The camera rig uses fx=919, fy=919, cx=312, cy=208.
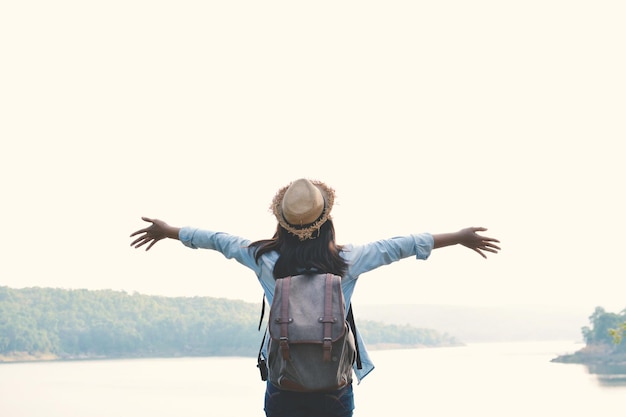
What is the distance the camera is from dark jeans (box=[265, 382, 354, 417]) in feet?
6.79

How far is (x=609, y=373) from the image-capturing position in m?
59.8

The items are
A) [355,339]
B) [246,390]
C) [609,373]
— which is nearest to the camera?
[355,339]

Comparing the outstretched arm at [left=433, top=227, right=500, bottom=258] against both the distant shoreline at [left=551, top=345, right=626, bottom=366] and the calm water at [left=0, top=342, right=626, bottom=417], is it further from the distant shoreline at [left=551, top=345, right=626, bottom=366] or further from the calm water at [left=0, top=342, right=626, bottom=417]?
the distant shoreline at [left=551, top=345, right=626, bottom=366]

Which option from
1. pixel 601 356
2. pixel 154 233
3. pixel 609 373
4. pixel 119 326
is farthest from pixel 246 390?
pixel 154 233

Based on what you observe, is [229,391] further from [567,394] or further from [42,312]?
[42,312]

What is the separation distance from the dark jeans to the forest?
77441mm

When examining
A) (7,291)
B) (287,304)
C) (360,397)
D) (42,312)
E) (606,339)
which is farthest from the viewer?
(7,291)

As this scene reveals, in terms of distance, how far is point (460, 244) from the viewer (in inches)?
89.4

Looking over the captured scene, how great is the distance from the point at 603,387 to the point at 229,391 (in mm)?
21229

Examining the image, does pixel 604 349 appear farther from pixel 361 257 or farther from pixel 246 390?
pixel 361 257

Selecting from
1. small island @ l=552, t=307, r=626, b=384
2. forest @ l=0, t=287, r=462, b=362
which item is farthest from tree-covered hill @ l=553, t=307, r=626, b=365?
forest @ l=0, t=287, r=462, b=362

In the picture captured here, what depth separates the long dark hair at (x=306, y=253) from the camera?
2125 millimetres

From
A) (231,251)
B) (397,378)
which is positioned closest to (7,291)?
(397,378)

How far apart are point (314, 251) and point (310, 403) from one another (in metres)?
0.35
